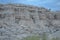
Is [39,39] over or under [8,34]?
over

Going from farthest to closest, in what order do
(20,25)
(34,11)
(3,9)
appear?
(34,11) < (3,9) < (20,25)

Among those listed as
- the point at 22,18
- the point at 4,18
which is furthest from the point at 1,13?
the point at 22,18

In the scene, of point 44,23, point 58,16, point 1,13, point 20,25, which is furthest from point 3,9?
point 58,16

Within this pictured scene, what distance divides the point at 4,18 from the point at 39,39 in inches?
902

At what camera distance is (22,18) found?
34.6 metres

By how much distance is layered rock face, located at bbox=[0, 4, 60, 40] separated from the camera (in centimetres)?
3126

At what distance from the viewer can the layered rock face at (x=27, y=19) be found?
31.3m

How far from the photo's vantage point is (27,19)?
1390 inches

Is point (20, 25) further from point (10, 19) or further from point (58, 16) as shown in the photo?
point (58, 16)

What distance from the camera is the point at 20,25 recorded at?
3262cm

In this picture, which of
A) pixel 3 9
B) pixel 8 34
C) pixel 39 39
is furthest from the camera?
pixel 3 9

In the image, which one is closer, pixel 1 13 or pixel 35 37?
pixel 35 37

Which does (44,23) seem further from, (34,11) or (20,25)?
(20,25)

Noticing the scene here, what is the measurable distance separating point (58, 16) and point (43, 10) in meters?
3.28
